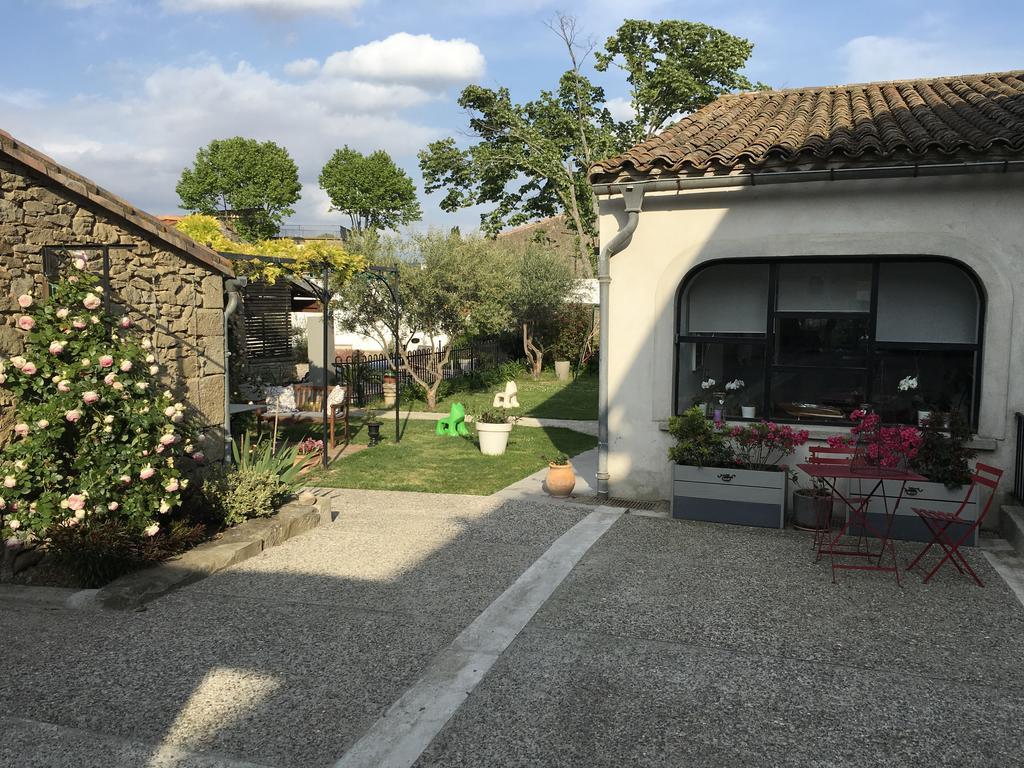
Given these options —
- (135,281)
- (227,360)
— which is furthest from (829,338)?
(135,281)

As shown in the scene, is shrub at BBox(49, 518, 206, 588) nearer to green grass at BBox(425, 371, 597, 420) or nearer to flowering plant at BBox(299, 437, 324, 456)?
flowering plant at BBox(299, 437, 324, 456)

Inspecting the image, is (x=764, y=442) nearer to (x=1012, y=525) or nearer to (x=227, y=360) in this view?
(x=1012, y=525)

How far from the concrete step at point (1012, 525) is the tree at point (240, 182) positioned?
54.0 meters

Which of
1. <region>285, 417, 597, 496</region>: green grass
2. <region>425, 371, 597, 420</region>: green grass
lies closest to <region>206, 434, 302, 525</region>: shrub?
<region>285, 417, 597, 496</region>: green grass

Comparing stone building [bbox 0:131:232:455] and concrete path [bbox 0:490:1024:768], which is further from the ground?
stone building [bbox 0:131:232:455]

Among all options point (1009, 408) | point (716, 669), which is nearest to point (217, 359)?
point (716, 669)

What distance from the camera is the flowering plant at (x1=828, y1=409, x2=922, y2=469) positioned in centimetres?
677

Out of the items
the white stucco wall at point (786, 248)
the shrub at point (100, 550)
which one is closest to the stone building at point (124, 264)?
the shrub at point (100, 550)

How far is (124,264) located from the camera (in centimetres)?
663

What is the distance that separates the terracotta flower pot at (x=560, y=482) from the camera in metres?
8.65

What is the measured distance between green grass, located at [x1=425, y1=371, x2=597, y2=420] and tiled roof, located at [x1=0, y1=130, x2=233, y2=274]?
9035 millimetres

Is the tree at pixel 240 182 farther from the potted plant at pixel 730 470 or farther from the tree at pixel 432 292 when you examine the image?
the potted plant at pixel 730 470

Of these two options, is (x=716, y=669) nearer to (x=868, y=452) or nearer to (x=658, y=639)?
(x=658, y=639)

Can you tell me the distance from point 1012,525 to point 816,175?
145 inches
